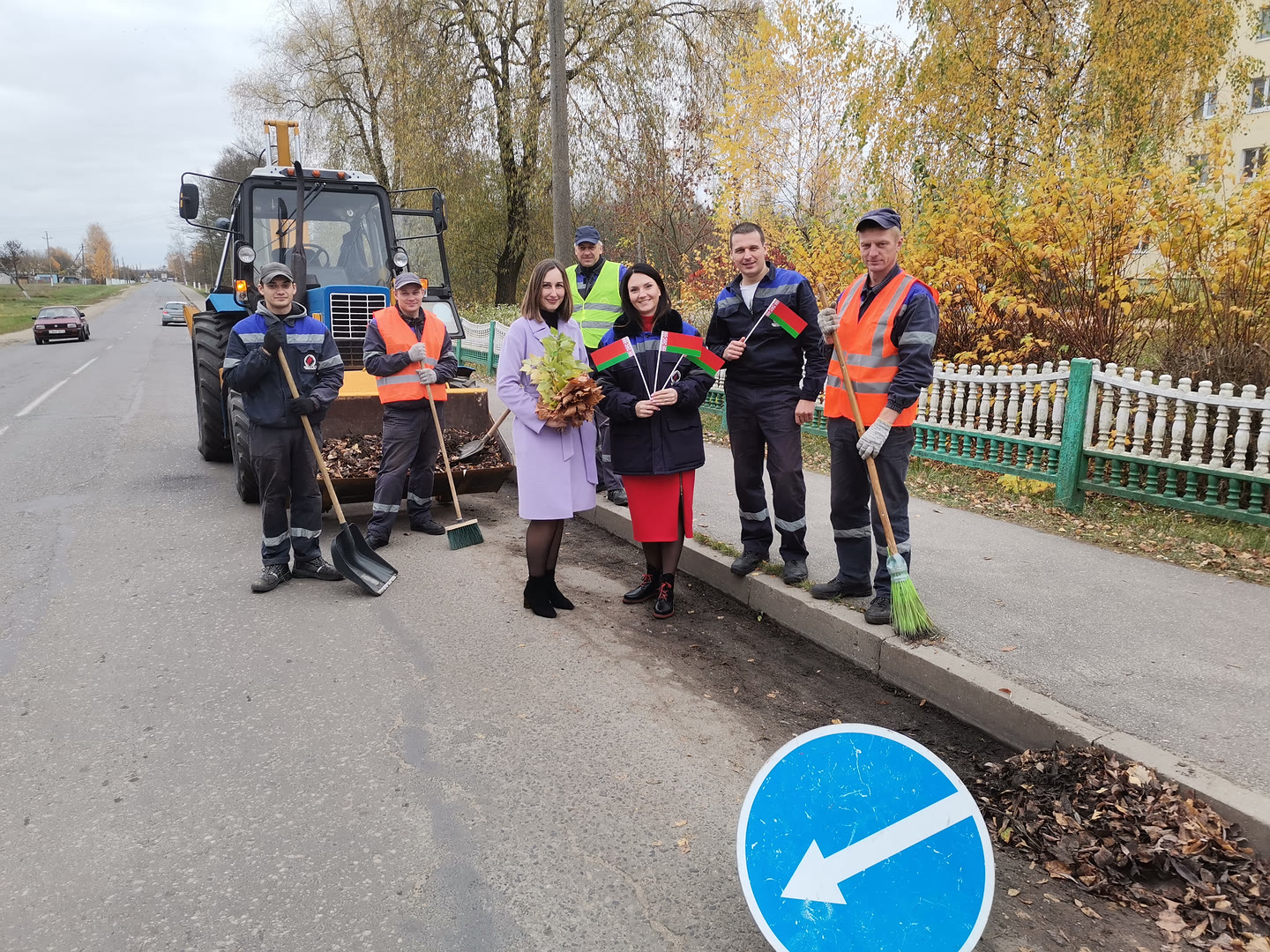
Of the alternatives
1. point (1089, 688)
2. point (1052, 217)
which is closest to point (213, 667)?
point (1089, 688)

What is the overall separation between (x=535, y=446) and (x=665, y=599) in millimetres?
1173

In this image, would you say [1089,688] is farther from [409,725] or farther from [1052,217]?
[1052,217]

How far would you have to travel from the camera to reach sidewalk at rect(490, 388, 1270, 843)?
3.36 metres

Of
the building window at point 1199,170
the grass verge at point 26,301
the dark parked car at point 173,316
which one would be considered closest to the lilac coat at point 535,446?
the building window at point 1199,170

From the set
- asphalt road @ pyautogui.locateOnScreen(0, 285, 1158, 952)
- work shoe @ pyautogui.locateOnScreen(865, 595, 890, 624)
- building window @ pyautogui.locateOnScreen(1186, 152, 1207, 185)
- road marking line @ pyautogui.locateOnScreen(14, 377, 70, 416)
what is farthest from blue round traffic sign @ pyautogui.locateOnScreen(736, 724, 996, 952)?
road marking line @ pyautogui.locateOnScreen(14, 377, 70, 416)

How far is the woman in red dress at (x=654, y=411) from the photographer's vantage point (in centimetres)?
479

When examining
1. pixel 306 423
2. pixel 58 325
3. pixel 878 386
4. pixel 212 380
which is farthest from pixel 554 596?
pixel 58 325

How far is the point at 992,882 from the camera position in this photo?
2.06 m

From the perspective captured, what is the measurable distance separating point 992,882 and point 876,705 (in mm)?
1895

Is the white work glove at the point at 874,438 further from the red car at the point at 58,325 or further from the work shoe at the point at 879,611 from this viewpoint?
the red car at the point at 58,325

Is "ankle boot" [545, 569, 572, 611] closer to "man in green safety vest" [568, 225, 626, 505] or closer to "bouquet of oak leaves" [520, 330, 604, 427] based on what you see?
"bouquet of oak leaves" [520, 330, 604, 427]

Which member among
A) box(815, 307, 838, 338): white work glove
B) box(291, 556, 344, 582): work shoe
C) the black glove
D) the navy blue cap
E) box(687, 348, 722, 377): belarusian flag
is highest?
the navy blue cap

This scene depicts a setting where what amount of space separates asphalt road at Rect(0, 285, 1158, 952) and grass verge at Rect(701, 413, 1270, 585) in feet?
9.25

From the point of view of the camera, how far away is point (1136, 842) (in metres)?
2.79
